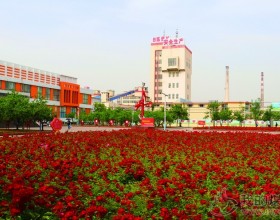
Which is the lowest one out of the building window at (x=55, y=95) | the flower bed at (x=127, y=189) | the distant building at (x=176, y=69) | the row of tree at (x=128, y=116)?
the flower bed at (x=127, y=189)

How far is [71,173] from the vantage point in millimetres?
5668

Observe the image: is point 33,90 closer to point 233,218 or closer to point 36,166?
point 36,166

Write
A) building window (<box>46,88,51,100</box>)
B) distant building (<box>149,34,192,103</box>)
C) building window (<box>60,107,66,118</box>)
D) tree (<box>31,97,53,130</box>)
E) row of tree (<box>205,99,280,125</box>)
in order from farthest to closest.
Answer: distant building (<box>149,34,192,103</box>), building window (<box>60,107,66,118</box>), row of tree (<box>205,99,280,125</box>), building window (<box>46,88,51,100</box>), tree (<box>31,97,53,130</box>)

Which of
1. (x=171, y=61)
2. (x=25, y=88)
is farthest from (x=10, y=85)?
(x=171, y=61)

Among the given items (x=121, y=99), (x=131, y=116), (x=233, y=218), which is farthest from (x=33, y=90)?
Result: (x=121, y=99)

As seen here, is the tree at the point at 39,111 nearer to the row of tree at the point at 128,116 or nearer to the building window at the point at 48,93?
the building window at the point at 48,93

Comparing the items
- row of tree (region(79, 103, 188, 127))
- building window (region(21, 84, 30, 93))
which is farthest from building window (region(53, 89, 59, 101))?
building window (region(21, 84, 30, 93))

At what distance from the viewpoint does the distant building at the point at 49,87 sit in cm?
4762

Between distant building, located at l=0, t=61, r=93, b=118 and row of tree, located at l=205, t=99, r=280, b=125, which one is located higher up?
distant building, located at l=0, t=61, r=93, b=118

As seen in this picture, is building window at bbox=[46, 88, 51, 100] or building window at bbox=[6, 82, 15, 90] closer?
building window at bbox=[6, 82, 15, 90]

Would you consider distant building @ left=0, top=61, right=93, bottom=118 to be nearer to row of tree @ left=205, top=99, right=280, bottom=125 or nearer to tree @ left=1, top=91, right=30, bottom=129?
tree @ left=1, top=91, right=30, bottom=129

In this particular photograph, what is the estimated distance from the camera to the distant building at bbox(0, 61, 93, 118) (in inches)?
1875

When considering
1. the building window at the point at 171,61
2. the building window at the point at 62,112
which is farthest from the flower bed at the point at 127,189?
the building window at the point at 171,61

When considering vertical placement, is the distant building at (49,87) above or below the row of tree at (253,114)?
above
